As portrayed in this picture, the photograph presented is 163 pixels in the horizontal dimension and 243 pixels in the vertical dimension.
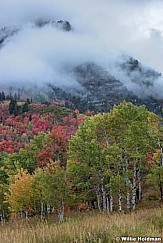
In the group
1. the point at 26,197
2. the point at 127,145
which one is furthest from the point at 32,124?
the point at 127,145

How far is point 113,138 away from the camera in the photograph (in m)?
35.0

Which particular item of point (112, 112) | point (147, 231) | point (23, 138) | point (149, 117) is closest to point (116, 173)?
point (112, 112)

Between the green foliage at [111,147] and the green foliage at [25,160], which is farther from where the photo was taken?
the green foliage at [25,160]

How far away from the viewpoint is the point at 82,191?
4119cm

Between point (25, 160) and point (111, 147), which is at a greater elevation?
point (25, 160)

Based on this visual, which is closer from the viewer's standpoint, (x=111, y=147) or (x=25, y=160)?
(x=111, y=147)

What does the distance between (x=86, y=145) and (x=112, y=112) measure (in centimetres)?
435

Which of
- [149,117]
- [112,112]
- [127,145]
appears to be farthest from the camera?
[149,117]

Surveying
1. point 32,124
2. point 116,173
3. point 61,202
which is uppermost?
point 32,124

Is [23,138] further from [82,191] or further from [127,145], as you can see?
[127,145]

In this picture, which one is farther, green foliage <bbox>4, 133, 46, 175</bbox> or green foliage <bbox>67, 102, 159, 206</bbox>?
green foliage <bbox>4, 133, 46, 175</bbox>

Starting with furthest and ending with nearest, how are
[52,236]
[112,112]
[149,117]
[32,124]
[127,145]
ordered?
[32,124], [149,117], [112,112], [127,145], [52,236]

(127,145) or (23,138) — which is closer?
(127,145)

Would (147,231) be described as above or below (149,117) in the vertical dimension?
below
